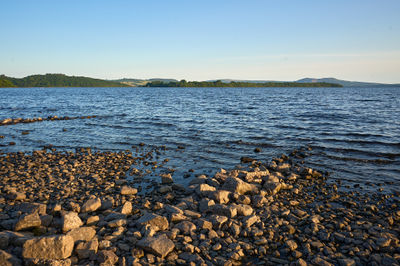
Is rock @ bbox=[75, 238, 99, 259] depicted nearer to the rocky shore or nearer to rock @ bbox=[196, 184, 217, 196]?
the rocky shore

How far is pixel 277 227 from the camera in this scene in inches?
299

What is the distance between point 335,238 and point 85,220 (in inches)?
295

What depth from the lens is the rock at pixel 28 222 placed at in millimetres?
6895

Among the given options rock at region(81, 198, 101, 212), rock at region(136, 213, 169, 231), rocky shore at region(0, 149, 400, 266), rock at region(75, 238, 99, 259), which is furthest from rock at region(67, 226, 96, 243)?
rock at region(81, 198, 101, 212)

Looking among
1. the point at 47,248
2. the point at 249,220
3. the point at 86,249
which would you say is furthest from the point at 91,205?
the point at 249,220

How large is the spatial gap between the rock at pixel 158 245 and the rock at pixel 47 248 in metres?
1.68

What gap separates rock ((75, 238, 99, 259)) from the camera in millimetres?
5910

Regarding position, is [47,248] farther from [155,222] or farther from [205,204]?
[205,204]

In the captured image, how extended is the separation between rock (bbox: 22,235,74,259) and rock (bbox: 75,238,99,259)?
266mm

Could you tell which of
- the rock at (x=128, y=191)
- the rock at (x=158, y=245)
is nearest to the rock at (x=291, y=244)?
the rock at (x=158, y=245)

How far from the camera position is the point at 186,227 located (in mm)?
7250

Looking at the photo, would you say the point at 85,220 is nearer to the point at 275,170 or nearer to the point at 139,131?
the point at 275,170

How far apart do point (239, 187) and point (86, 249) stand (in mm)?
5995

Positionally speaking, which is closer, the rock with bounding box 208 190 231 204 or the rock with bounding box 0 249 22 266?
the rock with bounding box 0 249 22 266
